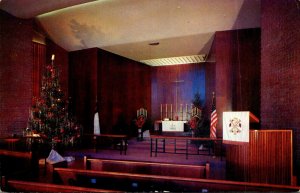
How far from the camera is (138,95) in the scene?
11.1m

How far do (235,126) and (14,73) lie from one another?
19.2ft

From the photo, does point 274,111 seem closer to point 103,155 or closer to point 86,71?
point 103,155

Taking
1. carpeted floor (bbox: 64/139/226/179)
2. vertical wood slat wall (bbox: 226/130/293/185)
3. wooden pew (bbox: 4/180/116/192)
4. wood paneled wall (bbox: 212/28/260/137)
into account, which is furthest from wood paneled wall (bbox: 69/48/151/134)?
vertical wood slat wall (bbox: 226/130/293/185)

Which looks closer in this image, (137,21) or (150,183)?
(150,183)

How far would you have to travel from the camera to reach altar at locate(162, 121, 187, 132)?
33.1ft

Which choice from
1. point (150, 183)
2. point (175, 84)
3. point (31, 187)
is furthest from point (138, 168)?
point (175, 84)

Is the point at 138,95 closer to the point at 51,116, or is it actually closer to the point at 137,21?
the point at 137,21

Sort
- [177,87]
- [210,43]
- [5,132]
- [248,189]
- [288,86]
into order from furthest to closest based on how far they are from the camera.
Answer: [177,87]
[210,43]
[5,132]
[288,86]
[248,189]

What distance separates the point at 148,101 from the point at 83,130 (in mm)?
4349

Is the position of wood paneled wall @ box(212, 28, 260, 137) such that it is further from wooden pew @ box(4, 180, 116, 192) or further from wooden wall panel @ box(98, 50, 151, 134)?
wooden pew @ box(4, 180, 116, 192)

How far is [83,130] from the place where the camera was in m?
8.38

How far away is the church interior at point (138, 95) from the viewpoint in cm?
366

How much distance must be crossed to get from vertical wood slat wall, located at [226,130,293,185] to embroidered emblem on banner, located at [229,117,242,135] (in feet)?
0.69

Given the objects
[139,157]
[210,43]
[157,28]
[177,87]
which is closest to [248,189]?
[139,157]
